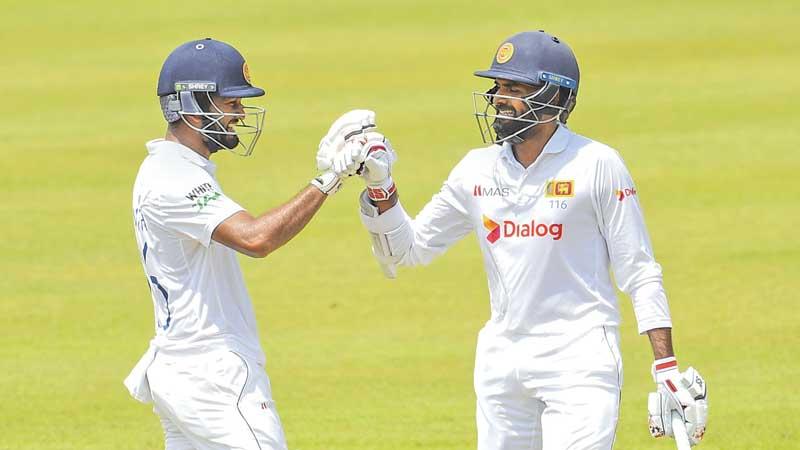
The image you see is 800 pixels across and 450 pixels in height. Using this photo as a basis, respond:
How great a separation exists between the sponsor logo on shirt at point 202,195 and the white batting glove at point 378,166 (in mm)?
661

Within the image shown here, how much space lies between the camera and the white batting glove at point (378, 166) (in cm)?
652

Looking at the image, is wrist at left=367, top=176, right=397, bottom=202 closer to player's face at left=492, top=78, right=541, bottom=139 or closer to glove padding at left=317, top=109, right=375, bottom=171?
glove padding at left=317, top=109, right=375, bottom=171

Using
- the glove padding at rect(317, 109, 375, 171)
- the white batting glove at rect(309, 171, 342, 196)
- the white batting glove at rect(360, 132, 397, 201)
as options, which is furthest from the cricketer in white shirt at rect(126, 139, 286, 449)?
the white batting glove at rect(360, 132, 397, 201)

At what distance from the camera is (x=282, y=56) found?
2100 cm

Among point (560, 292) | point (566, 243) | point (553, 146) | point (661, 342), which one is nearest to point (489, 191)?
point (553, 146)

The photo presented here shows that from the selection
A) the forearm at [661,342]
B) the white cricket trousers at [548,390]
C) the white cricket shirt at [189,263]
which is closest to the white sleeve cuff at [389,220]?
the white cricket trousers at [548,390]

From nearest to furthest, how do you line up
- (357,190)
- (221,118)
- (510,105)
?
(221,118)
(510,105)
(357,190)

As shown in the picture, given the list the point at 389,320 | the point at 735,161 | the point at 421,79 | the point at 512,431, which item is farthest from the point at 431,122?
the point at 512,431

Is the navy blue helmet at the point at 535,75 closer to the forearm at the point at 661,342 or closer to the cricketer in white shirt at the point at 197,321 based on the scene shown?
the forearm at the point at 661,342

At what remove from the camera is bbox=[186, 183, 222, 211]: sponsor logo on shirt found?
6.24 metres

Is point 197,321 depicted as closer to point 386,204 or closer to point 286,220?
point 286,220

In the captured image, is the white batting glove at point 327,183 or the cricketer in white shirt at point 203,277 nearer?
the cricketer in white shirt at point 203,277

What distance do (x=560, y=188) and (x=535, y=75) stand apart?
1.74 feet

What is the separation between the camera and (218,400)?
6.19 meters
